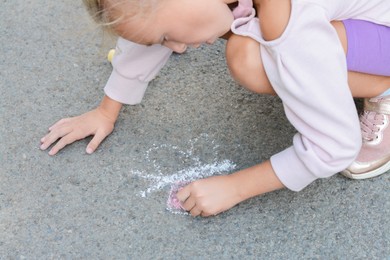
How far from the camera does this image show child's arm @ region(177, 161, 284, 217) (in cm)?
147

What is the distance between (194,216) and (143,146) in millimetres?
298

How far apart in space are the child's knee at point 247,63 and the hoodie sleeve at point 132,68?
9.3 inches

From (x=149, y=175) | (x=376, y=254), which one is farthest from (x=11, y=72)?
(x=376, y=254)

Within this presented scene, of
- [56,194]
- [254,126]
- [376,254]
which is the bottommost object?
[376,254]

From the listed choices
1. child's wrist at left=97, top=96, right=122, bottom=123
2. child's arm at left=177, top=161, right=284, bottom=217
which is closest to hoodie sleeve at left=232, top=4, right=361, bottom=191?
child's arm at left=177, top=161, right=284, bottom=217

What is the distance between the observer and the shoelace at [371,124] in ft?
5.29

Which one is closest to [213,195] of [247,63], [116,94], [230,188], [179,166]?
[230,188]

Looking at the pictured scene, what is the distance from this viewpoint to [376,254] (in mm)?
1461

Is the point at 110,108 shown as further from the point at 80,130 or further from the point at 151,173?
the point at 151,173

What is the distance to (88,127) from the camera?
5.72 feet

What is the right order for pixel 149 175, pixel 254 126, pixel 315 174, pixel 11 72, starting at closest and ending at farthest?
pixel 315 174, pixel 149 175, pixel 254 126, pixel 11 72

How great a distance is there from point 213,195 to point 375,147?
47 centimetres

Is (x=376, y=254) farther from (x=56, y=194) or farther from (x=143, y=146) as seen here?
(x=56, y=194)

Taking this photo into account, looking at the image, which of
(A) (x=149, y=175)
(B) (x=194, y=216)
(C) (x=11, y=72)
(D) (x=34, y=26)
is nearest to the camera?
(B) (x=194, y=216)
